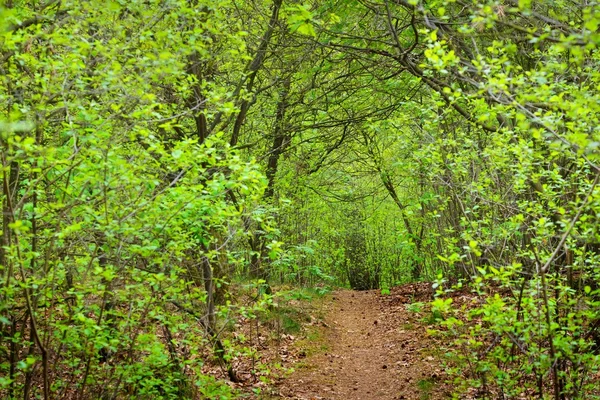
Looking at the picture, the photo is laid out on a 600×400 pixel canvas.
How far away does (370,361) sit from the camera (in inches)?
364

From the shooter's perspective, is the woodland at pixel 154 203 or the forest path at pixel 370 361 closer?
the woodland at pixel 154 203

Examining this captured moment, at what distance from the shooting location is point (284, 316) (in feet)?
35.1

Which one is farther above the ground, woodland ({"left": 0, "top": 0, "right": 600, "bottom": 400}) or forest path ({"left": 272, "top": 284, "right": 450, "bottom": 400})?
woodland ({"left": 0, "top": 0, "right": 600, "bottom": 400})

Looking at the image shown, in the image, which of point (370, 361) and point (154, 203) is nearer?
point (154, 203)

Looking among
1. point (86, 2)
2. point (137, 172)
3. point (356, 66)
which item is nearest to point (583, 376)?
point (137, 172)

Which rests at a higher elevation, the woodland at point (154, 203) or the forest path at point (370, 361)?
the woodland at point (154, 203)

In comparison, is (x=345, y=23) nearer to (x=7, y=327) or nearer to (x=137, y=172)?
(x=137, y=172)

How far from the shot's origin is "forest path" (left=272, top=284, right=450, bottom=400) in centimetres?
743

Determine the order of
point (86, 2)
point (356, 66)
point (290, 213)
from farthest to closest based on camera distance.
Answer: point (290, 213) → point (356, 66) → point (86, 2)

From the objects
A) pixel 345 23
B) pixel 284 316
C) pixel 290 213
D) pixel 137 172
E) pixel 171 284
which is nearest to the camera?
A: pixel 137 172

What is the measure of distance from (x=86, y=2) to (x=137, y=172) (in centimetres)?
137

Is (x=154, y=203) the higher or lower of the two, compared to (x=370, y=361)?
higher

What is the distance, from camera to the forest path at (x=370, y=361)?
24.4ft

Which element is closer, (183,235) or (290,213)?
(183,235)
